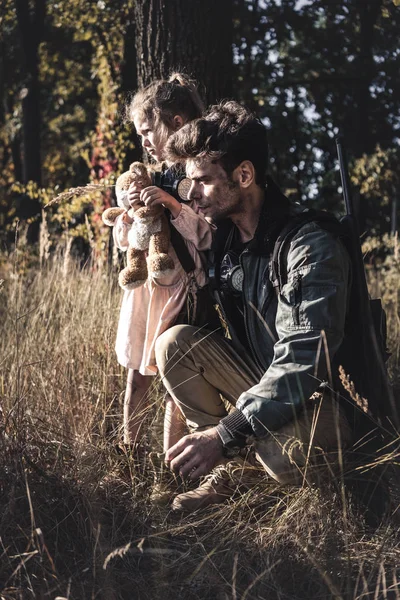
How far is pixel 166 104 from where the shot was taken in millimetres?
3400

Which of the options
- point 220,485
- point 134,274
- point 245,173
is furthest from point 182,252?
point 220,485

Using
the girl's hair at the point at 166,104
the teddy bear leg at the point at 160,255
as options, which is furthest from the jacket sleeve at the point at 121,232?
the girl's hair at the point at 166,104

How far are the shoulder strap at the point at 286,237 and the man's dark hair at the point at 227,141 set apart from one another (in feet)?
1.05

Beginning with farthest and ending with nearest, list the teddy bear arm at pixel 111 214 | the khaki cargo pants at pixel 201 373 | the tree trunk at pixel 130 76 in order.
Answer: the tree trunk at pixel 130 76, the teddy bear arm at pixel 111 214, the khaki cargo pants at pixel 201 373

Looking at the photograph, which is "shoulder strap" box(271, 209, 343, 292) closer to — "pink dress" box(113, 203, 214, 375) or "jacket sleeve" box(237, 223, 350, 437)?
"jacket sleeve" box(237, 223, 350, 437)

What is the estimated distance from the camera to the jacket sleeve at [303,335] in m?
2.58

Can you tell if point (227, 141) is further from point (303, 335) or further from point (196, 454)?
point (196, 454)

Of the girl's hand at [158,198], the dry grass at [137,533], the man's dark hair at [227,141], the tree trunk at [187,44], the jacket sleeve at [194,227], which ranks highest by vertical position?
the tree trunk at [187,44]

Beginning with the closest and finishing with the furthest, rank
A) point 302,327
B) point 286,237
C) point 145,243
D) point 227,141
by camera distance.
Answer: point 302,327, point 286,237, point 227,141, point 145,243

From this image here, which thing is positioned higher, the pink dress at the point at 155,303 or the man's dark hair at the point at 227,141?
the man's dark hair at the point at 227,141

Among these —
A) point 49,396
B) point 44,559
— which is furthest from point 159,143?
point 44,559

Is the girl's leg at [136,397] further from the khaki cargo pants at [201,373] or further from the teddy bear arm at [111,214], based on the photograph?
the teddy bear arm at [111,214]

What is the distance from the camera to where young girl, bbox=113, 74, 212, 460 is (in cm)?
321

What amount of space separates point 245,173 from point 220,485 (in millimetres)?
1180
